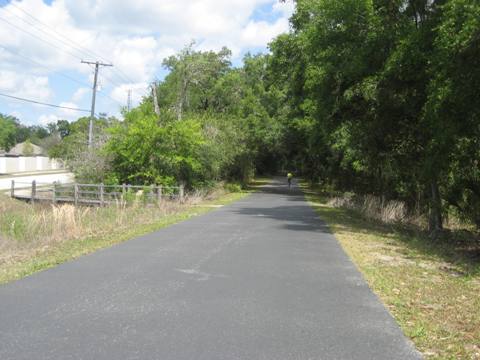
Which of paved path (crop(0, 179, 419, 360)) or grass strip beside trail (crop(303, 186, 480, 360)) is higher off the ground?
grass strip beside trail (crop(303, 186, 480, 360))

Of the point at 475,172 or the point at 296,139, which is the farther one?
the point at 296,139

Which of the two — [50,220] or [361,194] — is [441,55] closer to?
[50,220]

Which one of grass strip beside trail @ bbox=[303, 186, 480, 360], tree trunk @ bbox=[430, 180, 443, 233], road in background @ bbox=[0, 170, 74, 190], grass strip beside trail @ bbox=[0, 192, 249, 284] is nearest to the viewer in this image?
grass strip beside trail @ bbox=[303, 186, 480, 360]

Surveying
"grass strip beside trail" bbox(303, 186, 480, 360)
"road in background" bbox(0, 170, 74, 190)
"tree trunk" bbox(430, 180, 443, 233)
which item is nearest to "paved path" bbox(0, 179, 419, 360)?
"grass strip beside trail" bbox(303, 186, 480, 360)

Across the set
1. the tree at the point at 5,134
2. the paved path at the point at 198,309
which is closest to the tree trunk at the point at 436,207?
Answer: the paved path at the point at 198,309

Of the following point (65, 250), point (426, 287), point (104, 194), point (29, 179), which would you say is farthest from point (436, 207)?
point (29, 179)

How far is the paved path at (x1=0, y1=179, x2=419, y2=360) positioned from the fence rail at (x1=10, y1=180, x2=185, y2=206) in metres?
11.7

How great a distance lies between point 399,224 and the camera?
757 inches

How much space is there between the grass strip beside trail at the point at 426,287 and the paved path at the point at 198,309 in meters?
0.30

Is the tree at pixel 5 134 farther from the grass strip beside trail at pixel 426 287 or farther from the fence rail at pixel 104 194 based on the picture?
the grass strip beside trail at pixel 426 287

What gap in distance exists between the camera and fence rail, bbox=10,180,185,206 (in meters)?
22.5

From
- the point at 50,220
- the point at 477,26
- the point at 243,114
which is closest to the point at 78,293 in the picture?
the point at 50,220

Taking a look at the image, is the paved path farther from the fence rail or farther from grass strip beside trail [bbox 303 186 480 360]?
the fence rail

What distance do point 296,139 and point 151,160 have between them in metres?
22.9
